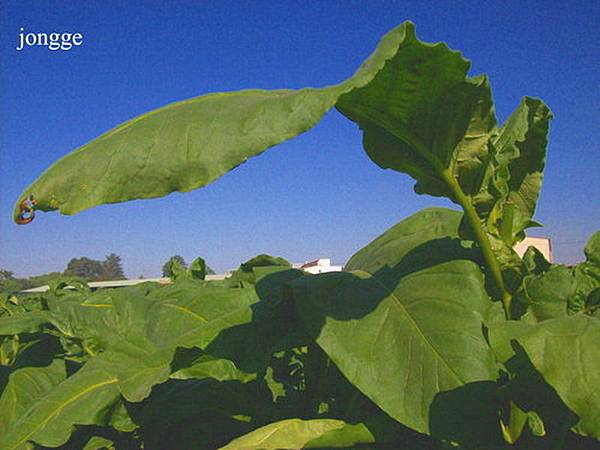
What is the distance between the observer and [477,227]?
1014 mm

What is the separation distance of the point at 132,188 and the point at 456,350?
22.9 inches

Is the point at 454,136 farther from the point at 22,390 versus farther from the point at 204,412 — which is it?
the point at 22,390

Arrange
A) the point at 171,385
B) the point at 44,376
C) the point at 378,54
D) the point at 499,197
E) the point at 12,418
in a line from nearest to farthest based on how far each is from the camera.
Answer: the point at 378,54 < the point at 499,197 < the point at 171,385 < the point at 12,418 < the point at 44,376

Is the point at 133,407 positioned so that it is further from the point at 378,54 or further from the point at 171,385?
the point at 378,54

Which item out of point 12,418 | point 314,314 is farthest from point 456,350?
point 12,418

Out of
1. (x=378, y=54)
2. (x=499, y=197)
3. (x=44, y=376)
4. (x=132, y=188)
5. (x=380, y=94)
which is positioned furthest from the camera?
(x=44, y=376)

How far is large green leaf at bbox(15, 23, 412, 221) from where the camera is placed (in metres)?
0.63

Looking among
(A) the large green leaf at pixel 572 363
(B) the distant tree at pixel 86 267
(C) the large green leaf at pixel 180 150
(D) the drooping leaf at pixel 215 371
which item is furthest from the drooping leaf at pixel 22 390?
(B) the distant tree at pixel 86 267

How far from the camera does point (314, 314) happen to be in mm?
1058

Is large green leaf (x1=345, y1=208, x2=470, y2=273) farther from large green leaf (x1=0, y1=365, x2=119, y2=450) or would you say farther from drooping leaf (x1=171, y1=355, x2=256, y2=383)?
large green leaf (x1=0, y1=365, x2=119, y2=450)

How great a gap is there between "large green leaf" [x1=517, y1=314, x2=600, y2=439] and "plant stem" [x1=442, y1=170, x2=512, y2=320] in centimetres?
20

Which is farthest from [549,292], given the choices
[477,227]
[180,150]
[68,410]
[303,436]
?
[68,410]

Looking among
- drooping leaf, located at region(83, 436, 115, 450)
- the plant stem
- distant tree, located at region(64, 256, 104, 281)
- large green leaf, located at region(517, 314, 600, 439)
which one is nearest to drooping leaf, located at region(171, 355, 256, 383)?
drooping leaf, located at region(83, 436, 115, 450)

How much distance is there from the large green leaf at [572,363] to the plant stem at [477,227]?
0.20 meters
